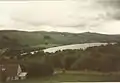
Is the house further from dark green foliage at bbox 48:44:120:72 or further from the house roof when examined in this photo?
dark green foliage at bbox 48:44:120:72

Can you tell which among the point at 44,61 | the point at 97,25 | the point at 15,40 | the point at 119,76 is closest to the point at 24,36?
the point at 15,40

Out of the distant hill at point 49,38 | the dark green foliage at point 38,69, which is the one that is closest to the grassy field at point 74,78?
the dark green foliage at point 38,69

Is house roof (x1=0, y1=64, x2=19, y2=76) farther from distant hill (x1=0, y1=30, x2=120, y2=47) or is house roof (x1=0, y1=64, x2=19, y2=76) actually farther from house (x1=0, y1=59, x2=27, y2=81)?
distant hill (x1=0, y1=30, x2=120, y2=47)

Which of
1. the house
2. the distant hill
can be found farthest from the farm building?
the distant hill

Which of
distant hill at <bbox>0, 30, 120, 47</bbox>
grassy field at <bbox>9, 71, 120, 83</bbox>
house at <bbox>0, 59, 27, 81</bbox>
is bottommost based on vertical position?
grassy field at <bbox>9, 71, 120, 83</bbox>

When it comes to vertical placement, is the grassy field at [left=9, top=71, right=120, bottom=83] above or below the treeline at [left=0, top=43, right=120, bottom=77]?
below

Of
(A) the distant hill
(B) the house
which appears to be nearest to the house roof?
(B) the house

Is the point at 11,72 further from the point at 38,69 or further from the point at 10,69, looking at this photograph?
the point at 38,69
